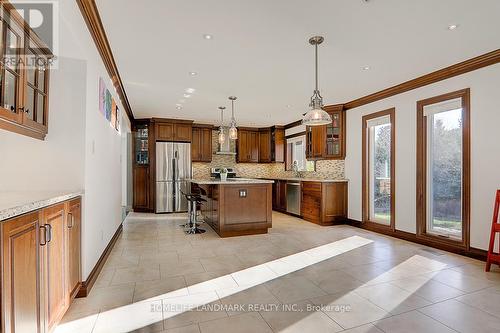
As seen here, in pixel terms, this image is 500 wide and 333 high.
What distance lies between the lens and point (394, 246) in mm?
4113

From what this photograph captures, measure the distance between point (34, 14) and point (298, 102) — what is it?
4.53 metres

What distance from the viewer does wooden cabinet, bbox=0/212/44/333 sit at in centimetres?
117

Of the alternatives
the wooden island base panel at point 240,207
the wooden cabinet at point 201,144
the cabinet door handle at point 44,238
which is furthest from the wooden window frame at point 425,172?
the wooden cabinet at point 201,144

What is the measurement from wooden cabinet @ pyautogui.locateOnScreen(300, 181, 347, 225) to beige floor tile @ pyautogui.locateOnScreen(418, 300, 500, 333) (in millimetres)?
3331

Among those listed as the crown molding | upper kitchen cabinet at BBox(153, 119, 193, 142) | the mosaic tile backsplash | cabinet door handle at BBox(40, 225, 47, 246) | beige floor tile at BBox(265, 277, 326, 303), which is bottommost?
beige floor tile at BBox(265, 277, 326, 303)

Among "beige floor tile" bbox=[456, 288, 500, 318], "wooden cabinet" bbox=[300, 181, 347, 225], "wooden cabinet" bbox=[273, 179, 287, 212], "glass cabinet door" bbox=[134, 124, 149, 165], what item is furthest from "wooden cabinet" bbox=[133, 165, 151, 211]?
"beige floor tile" bbox=[456, 288, 500, 318]

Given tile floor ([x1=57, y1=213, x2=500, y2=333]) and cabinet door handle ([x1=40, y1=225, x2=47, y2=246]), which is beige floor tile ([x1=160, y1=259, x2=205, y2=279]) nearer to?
tile floor ([x1=57, y1=213, x2=500, y2=333])

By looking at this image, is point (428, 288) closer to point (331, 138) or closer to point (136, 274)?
point (136, 274)

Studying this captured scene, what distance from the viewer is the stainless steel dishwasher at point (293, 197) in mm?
6649

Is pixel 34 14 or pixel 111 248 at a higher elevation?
pixel 34 14

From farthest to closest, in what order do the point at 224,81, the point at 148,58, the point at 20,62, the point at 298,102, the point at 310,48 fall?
1. the point at 298,102
2. the point at 224,81
3. the point at 148,58
4. the point at 310,48
5. the point at 20,62

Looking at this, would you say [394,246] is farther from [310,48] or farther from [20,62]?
[20,62]

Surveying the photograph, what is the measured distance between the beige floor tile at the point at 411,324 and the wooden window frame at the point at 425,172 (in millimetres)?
2200

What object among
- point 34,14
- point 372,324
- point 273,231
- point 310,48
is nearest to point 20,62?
point 34,14
